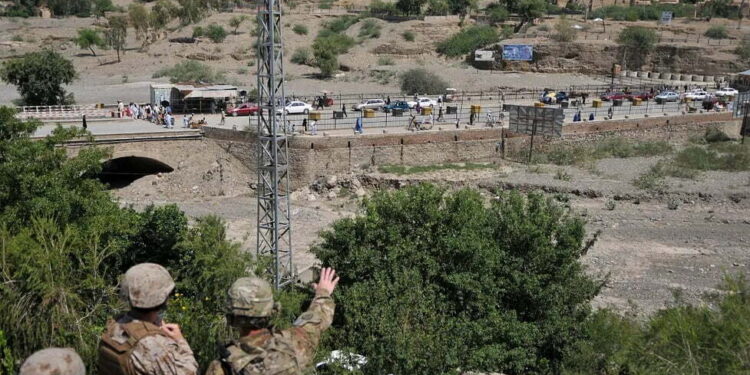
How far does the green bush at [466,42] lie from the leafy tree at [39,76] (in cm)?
3504

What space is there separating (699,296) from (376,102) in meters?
25.5

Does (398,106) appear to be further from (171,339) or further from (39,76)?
(171,339)

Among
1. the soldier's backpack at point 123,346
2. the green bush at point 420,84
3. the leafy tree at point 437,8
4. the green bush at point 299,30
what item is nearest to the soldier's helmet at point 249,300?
the soldier's backpack at point 123,346

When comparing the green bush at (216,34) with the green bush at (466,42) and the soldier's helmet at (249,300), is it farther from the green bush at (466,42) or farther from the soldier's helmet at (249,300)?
the soldier's helmet at (249,300)

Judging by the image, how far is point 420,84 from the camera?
50188 millimetres

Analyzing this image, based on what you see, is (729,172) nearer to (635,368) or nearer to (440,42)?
(635,368)

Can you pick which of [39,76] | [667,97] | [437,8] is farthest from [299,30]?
[667,97]

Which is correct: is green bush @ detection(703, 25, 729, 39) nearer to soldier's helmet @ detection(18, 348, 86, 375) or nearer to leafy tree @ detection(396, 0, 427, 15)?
leafy tree @ detection(396, 0, 427, 15)

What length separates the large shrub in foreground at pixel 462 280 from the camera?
12.2 meters

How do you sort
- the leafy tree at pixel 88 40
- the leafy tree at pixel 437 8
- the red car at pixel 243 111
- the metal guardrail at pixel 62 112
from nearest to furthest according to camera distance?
the metal guardrail at pixel 62 112, the red car at pixel 243 111, the leafy tree at pixel 88 40, the leafy tree at pixel 437 8

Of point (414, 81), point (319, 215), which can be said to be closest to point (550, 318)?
point (319, 215)

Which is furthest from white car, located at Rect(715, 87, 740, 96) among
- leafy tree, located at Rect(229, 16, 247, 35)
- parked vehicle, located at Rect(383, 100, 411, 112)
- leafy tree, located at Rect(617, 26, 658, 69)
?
leafy tree, located at Rect(229, 16, 247, 35)

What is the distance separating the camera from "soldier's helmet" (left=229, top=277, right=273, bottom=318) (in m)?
4.20

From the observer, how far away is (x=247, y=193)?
30.8 meters
